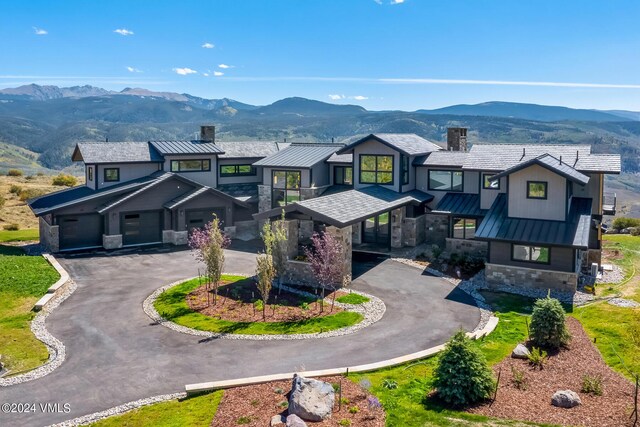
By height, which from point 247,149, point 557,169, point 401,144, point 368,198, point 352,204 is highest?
point 401,144

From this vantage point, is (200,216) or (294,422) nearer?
(294,422)

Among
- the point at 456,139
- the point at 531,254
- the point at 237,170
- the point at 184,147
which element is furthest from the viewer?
the point at 237,170

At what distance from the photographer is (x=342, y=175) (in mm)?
40438

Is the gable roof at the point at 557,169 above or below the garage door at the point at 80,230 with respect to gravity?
above

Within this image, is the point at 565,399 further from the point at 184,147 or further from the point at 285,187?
the point at 184,147

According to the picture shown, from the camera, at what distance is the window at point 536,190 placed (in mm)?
27266

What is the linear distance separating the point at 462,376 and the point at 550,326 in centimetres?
579

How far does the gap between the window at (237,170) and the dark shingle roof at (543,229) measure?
2291 cm

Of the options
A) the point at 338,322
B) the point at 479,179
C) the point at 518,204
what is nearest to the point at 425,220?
the point at 479,179

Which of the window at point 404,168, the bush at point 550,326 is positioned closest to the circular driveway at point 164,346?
the bush at point 550,326

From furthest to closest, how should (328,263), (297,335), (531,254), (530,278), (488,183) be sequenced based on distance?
1. (488,183)
2. (531,254)
3. (530,278)
4. (328,263)
5. (297,335)

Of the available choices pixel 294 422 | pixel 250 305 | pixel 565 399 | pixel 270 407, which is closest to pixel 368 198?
pixel 250 305

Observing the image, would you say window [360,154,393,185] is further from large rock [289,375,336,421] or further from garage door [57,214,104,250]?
large rock [289,375,336,421]

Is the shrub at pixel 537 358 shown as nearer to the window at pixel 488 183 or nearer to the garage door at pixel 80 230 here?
the window at pixel 488 183
